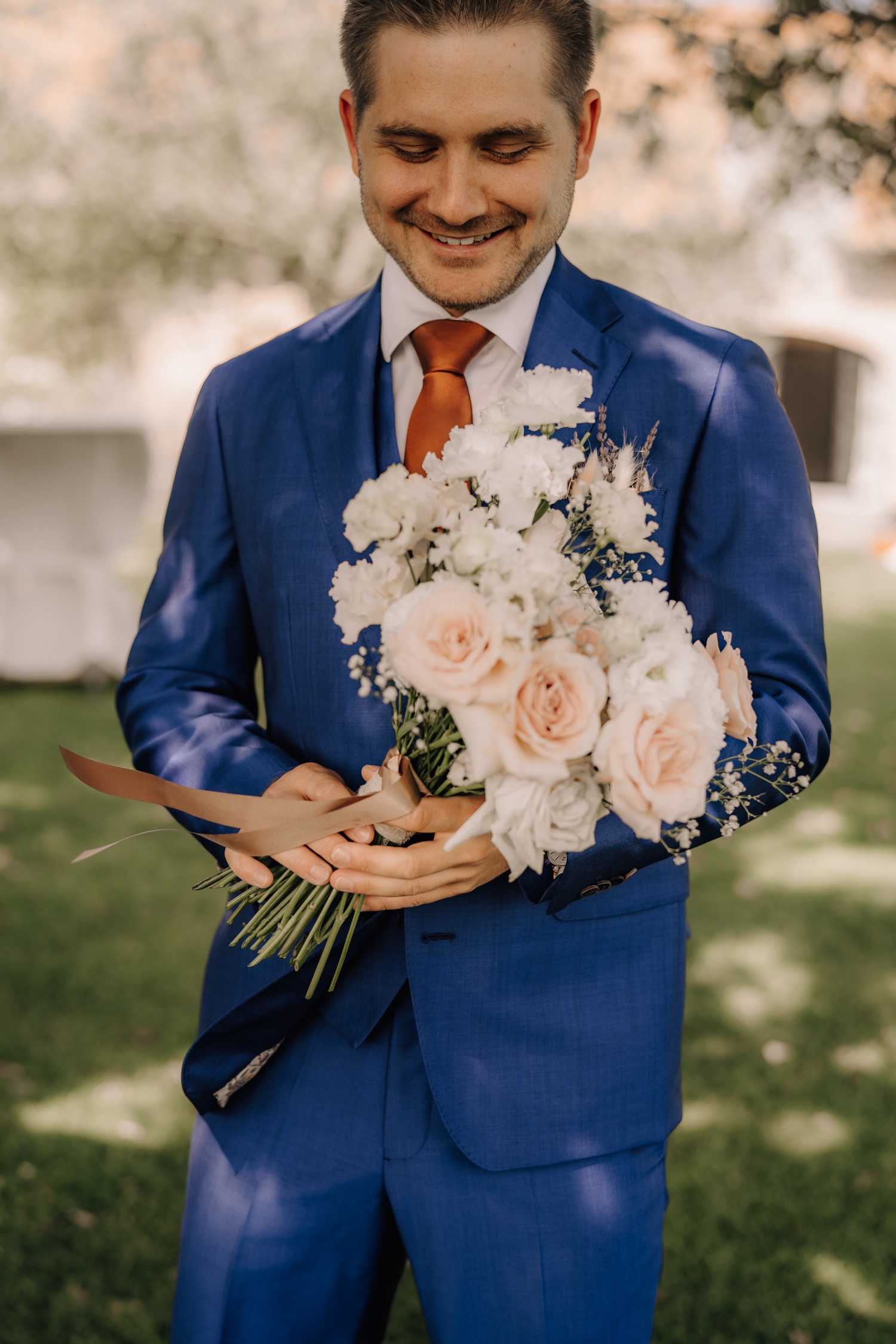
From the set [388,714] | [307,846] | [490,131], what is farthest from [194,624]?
[490,131]

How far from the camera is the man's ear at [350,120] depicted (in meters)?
1.77

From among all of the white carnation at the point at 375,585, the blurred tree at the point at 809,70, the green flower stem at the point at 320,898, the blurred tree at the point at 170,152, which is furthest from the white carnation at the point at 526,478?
the blurred tree at the point at 170,152

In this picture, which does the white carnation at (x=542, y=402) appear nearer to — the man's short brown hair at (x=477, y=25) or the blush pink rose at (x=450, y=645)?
the blush pink rose at (x=450, y=645)

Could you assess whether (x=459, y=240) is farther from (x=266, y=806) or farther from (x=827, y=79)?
(x=827, y=79)

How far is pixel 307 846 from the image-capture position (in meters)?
1.58

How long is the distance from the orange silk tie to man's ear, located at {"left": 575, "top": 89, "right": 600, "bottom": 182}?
286mm

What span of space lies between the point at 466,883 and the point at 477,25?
114 centimetres

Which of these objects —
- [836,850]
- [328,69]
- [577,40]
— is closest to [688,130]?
[328,69]

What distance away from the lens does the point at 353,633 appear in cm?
140

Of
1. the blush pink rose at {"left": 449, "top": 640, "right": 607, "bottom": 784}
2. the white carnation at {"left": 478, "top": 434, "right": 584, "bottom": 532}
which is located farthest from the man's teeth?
the blush pink rose at {"left": 449, "top": 640, "right": 607, "bottom": 784}

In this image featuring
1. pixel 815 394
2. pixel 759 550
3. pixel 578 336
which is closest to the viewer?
Result: pixel 759 550

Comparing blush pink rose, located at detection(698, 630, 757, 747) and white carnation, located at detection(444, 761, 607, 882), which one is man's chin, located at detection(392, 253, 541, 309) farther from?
white carnation, located at detection(444, 761, 607, 882)

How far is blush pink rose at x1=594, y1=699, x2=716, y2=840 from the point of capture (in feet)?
3.97

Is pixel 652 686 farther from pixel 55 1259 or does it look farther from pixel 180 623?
pixel 55 1259
